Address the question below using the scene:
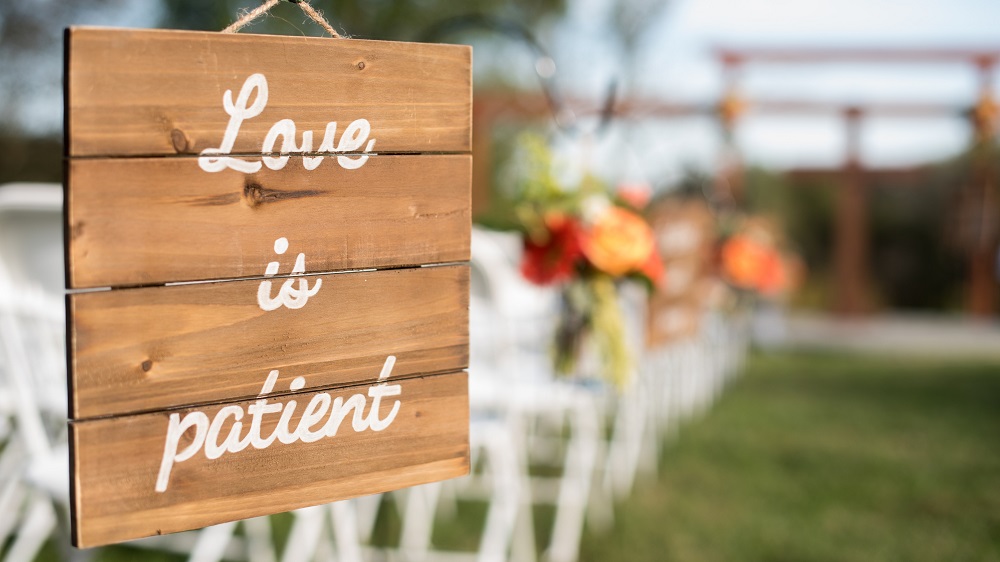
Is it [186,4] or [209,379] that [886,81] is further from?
[209,379]

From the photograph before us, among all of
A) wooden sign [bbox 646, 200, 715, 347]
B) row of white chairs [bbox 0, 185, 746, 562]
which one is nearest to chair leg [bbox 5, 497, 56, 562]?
row of white chairs [bbox 0, 185, 746, 562]

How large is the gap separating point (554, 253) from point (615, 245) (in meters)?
0.15

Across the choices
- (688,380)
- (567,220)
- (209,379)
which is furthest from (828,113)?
(209,379)

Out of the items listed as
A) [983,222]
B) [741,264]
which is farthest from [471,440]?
[983,222]

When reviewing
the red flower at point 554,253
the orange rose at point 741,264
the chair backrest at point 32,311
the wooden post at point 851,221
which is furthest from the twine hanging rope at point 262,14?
the wooden post at point 851,221

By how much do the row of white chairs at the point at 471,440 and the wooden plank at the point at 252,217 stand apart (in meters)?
0.60

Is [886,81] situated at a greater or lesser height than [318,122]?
greater

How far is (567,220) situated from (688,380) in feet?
10.1

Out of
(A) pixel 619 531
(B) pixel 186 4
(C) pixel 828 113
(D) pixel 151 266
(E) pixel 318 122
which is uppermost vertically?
(B) pixel 186 4

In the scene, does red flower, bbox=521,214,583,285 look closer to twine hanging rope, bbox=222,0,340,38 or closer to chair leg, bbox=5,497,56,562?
chair leg, bbox=5,497,56,562

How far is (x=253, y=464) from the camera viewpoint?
3.11 feet

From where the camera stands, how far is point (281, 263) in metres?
0.94

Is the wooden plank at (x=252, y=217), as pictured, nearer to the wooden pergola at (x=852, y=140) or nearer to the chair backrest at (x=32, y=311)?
the chair backrest at (x=32, y=311)

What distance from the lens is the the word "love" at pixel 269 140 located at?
90 cm
